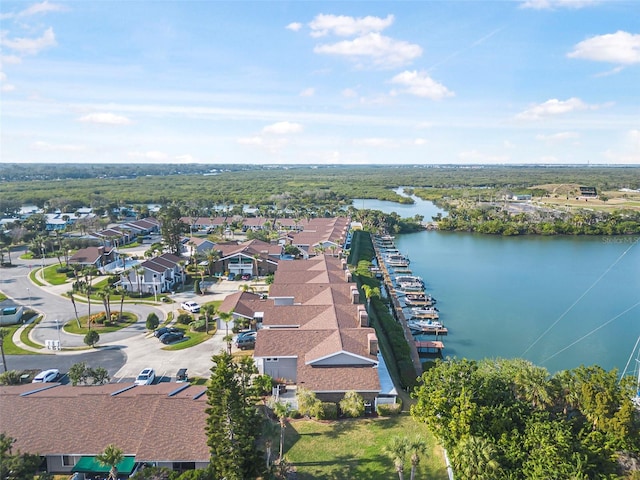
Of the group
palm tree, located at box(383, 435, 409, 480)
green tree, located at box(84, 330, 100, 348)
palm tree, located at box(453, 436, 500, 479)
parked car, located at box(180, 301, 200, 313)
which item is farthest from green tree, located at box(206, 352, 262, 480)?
parked car, located at box(180, 301, 200, 313)

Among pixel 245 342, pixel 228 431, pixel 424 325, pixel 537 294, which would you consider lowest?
pixel 424 325

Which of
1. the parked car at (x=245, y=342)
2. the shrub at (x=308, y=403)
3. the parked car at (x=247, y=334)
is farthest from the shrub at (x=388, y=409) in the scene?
the parked car at (x=247, y=334)

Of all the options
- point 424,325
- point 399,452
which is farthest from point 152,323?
point 399,452

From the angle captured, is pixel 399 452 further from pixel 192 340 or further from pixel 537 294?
pixel 537 294

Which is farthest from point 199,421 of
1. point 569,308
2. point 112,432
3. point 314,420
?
point 569,308

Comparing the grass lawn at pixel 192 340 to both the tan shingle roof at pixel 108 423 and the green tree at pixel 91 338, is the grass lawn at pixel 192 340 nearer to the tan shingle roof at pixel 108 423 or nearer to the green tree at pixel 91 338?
the green tree at pixel 91 338

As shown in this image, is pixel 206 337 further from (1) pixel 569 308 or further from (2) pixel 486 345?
(1) pixel 569 308

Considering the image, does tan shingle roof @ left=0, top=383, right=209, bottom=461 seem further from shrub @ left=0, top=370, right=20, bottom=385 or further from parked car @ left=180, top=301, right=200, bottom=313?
parked car @ left=180, top=301, right=200, bottom=313
